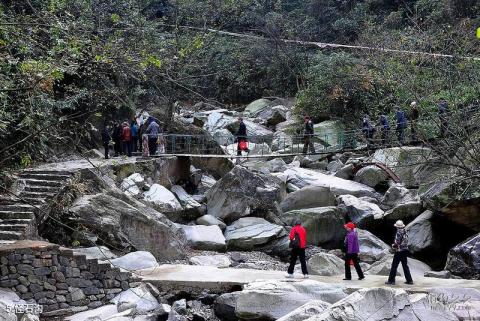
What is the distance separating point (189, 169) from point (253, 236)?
16.6ft

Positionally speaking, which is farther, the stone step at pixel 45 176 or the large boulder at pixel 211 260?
the stone step at pixel 45 176

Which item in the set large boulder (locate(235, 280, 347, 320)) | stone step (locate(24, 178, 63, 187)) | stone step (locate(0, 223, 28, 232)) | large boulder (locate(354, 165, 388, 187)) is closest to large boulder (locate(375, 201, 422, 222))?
large boulder (locate(354, 165, 388, 187))

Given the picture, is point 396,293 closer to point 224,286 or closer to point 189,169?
point 224,286

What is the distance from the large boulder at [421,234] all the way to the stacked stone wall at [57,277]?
24.9 ft

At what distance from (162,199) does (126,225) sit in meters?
3.17

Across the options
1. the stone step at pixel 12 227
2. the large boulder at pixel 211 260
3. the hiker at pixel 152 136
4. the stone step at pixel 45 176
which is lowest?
the large boulder at pixel 211 260

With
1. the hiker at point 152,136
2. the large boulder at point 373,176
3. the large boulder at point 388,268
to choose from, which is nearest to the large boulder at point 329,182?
the large boulder at point 373,176

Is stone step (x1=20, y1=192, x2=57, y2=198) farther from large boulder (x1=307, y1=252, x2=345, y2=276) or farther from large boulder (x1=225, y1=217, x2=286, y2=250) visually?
large boulder (x1=307, y1=252, x2=345, y2=276)

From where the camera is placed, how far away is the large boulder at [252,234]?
14789 millimetres

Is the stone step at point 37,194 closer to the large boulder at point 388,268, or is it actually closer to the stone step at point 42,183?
the stone step at point 42,183

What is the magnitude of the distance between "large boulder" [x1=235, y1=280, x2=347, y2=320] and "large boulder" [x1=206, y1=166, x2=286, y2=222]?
272 inches

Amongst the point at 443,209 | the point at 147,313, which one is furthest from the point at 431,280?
the point at 147,313

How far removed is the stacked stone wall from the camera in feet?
31.7

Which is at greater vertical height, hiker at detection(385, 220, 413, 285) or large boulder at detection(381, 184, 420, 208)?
hiker at detection(385, 220, 413, 285)
